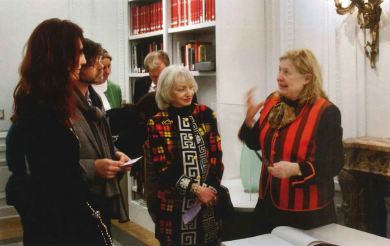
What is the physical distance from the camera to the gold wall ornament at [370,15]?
2004mm

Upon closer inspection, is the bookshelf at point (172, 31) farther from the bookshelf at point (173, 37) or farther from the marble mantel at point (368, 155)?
the marble mantel at point (368, 155)

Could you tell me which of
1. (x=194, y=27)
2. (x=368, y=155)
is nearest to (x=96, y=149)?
(x=368, y=155)

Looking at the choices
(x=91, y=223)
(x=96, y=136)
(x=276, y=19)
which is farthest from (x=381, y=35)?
(x=91, y=223)

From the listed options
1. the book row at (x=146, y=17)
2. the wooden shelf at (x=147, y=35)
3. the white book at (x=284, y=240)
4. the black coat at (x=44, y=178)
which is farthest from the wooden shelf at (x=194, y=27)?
the white book at (x=284, y=240)

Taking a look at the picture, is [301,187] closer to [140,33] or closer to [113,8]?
[140,33]

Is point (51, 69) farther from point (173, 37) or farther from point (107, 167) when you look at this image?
point (173, 37)

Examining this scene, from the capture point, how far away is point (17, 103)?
1342mm

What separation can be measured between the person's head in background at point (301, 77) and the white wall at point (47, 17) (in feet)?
9.11

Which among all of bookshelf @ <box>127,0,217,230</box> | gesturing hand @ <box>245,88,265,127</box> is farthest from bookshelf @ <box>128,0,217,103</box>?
gesturing hand @ <box>245,88,265,127</box>

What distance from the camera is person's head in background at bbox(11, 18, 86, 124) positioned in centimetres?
133

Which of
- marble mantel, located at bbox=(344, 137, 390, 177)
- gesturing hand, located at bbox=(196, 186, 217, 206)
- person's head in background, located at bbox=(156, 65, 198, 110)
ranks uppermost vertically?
person's head in background, located at bbox=(156, 65, 198, 110)

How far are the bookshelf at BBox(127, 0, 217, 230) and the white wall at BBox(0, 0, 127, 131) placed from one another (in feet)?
0.46

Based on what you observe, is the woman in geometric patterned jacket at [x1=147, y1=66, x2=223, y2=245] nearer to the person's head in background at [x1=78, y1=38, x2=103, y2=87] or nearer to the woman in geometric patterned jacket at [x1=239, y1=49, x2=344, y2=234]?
the person's head in background at [x1=78, y1=38, x2=103, y2=87]

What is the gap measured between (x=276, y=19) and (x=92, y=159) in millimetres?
1310
